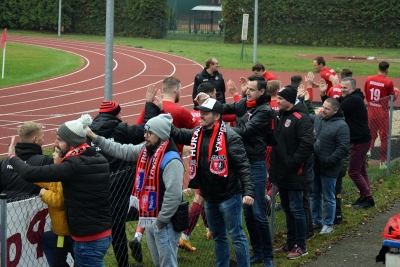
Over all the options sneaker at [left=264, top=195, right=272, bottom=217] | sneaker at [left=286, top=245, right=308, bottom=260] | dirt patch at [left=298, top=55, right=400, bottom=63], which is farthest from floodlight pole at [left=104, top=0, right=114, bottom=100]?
dirt patch at [left=298, top=55, right=400, bottom=63]

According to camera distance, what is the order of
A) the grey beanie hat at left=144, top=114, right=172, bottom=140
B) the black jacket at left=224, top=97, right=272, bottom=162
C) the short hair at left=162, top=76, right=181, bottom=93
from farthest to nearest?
1. the short hair at left=162, top=76, right=181, bottom=93
2. the black jacket at left=224, top=97, right=272, bottom=162
3. the grey beanie hat at left=144, top=114, right=172, bottom=140

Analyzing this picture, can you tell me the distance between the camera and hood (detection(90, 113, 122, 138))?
7180 mm


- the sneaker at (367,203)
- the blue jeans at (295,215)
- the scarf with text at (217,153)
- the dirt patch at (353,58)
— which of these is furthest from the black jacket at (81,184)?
the dirt patch at (353,58)

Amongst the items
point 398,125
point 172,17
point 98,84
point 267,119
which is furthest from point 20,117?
point 172,17

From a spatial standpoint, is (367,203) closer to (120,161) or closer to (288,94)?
(288,94)

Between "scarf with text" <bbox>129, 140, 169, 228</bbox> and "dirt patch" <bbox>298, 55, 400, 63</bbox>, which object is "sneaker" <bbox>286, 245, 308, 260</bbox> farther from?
"dirt patch" <bbox>298, 55, 400, 63</bbox>

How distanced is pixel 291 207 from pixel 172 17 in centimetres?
5560

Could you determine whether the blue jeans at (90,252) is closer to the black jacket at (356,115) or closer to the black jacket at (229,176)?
the black jacket at (229,176)

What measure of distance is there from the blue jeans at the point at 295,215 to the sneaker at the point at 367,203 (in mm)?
2528

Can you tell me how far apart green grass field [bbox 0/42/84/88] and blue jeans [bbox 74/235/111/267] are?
72.7ft

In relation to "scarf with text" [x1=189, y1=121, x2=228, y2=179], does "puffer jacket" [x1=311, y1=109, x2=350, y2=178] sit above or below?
below

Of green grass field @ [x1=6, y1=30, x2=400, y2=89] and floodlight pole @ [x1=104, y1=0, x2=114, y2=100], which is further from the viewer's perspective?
green grass field @ [x1=6, y1=30, x2=400, y2=89]

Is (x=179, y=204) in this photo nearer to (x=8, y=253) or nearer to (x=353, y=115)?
(x=8, y=253)

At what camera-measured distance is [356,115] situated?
10148 millimetres
